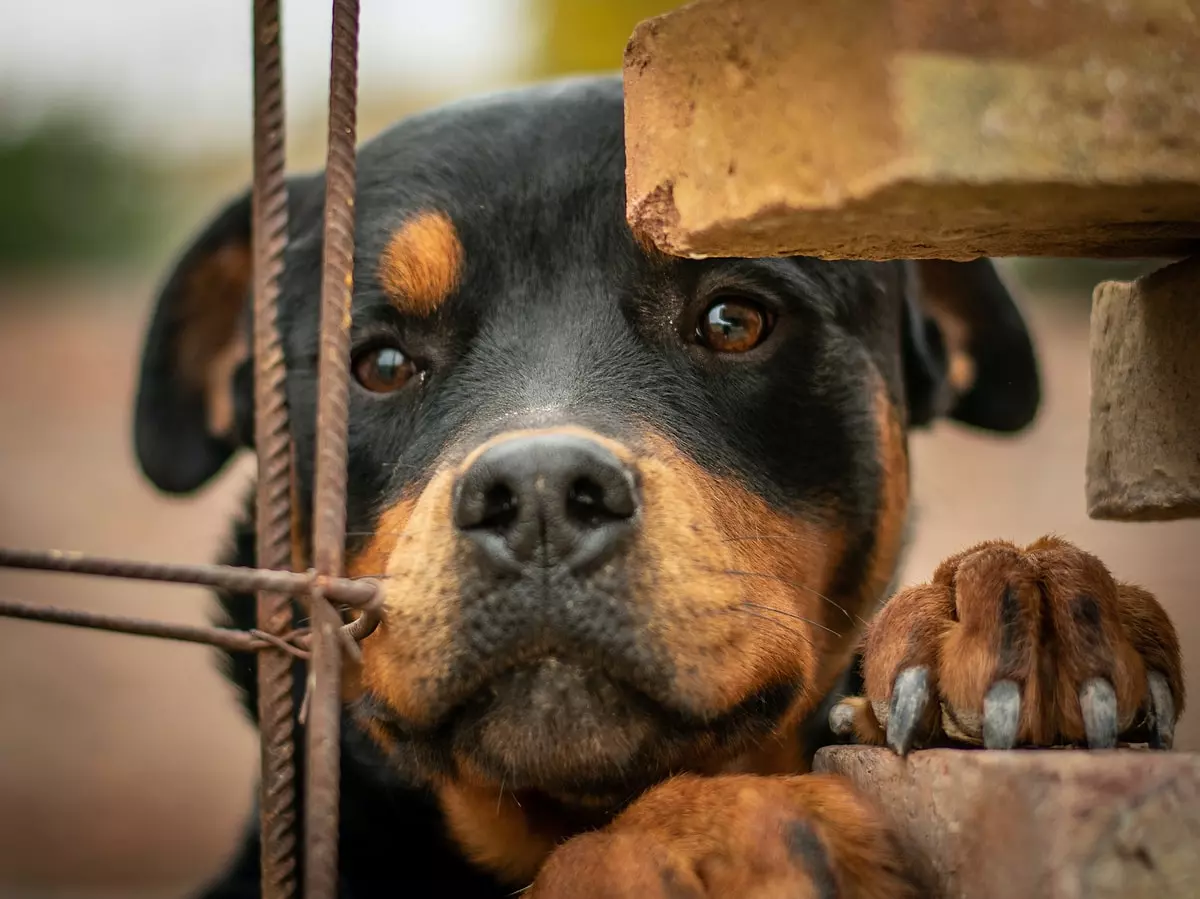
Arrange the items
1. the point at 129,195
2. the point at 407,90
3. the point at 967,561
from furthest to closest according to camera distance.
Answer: the point at 407,90, the point at 129,195, the point at 967,561

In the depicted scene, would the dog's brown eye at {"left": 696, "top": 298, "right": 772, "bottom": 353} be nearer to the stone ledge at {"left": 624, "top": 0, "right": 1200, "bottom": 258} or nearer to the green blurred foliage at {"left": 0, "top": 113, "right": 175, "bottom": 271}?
the stone ledge at {"left": 624, "top": 0, "right": 1200, "bottom": 258}

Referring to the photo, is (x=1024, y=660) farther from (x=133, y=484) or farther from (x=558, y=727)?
(x=133, y=484)

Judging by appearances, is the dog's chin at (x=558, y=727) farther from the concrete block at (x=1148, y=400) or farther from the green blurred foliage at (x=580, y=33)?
the green blurred foliage at (x=580, y=33)

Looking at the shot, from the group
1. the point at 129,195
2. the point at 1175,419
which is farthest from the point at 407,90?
the point at 1175,419

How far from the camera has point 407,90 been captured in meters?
15.7

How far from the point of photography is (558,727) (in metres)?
1.99

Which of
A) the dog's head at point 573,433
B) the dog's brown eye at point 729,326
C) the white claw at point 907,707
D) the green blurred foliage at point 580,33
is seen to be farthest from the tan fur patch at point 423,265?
the green blurred foliage at point 580,33

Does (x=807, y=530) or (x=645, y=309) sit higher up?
(x=645, y=309)

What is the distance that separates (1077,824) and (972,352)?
2.03 meters

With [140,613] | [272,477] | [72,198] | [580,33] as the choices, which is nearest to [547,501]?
[272,477]

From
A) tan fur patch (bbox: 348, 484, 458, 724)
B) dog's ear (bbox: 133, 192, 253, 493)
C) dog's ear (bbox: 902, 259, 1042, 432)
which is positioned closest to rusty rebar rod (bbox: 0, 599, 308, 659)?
tan fur patch (bbox: 348, 484, 458, 724)

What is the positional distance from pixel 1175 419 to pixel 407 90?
48.0 feet

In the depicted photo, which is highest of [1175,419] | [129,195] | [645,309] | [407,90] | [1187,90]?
[407,90]

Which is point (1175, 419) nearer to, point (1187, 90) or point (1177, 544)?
point (1187, 90)
